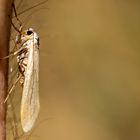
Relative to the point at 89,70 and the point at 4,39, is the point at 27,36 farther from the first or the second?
the point at 89,70

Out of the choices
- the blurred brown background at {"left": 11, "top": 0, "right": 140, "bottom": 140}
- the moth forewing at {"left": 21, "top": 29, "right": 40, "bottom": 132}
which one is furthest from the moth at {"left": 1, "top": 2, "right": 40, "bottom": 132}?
the blurred brown background at {"left": 11, "top": 0, "right": 140, "bottom": 140}

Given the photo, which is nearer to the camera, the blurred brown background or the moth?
the moth

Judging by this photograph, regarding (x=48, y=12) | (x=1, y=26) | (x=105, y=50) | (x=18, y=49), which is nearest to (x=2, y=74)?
(x=1, y=26)

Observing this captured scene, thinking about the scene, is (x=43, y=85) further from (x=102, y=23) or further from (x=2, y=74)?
(x=2, y=74)

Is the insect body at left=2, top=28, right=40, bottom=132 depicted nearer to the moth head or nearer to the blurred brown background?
the moth head

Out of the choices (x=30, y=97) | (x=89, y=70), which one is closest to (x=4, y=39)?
(x=30, y=97)

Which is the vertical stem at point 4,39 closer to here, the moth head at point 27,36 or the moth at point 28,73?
the moth at point 28,73

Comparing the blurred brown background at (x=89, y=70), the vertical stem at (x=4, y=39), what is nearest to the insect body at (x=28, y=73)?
the vertical stem at (x=4, y=39)
